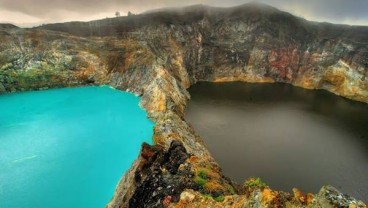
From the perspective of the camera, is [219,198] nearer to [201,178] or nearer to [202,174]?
[201,178]

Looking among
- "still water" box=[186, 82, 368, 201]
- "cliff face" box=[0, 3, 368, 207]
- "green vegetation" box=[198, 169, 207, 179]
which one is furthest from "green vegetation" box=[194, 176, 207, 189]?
"cliff face" box=[0, 3, 368, 207]

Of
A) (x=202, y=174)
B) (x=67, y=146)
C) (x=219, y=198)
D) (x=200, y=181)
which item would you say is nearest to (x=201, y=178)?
(x=202, y=174)

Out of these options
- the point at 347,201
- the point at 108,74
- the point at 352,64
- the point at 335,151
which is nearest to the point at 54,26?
the point at 108,74

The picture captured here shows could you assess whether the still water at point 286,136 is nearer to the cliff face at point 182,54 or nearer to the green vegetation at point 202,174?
the cliff face at point 182,54

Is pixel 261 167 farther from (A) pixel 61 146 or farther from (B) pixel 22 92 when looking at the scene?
(B) pixel 22 92

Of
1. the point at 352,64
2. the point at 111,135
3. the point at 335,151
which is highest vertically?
the point at 352,64
